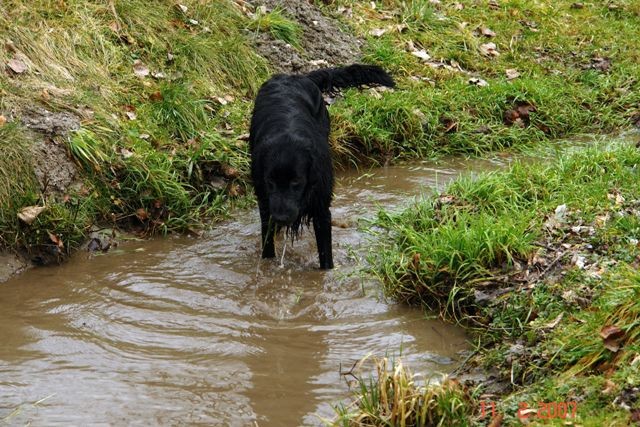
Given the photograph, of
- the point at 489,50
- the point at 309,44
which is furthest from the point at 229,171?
the point at 489,50

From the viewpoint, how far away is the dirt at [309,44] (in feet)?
28.7

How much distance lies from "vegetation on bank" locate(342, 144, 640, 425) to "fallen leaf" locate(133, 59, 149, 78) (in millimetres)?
2702

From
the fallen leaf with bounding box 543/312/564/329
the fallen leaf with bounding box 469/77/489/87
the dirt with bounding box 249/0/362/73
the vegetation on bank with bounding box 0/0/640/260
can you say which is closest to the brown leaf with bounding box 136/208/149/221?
the vegetation on bank with bounding box 0/0/640/260

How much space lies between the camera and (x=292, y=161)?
543cm

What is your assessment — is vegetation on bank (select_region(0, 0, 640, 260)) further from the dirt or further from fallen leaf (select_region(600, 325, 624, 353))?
fallen leaf (select_region(600, 325, 624, 353))

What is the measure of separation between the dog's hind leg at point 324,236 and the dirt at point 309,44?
3185 millimetres

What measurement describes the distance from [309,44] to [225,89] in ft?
4.94

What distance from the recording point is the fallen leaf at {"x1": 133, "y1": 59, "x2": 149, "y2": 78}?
7723 mm

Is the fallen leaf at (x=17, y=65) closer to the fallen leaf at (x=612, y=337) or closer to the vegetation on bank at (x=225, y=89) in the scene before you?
the vegetation on bank at (x=225, y=89)

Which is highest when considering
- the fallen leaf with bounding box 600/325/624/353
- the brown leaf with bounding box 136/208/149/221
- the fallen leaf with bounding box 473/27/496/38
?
the fallen leaf with bounding box 473/27/496/38

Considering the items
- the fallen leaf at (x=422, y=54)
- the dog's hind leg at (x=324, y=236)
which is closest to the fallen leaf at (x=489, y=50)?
the fallen leaf at (x=422, y=54)

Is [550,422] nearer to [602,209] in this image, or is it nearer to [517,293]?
[517,293]

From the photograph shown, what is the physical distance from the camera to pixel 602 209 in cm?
543

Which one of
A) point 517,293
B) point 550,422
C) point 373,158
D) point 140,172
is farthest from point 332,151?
point 550,422
